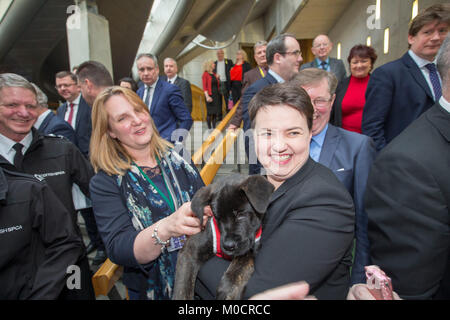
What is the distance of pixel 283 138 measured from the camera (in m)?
1.29

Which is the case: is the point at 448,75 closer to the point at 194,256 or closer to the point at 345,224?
the point at 345,224

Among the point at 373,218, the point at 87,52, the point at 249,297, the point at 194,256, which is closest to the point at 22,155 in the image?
the point at 194,256

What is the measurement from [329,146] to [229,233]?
3.33 feet

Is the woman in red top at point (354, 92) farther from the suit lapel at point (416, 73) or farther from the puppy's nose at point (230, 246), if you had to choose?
the puppy's nose at point (230, 246)

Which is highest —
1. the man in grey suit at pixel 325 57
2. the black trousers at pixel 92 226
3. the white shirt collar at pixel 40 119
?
the man in grey suit at pixel 325 57

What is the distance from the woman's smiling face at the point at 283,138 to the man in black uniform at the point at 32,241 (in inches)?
55.7

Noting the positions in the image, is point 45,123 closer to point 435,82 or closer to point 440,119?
point 440,119

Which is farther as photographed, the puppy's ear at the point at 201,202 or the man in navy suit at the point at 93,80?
the man in navy suit at the point at 93,80

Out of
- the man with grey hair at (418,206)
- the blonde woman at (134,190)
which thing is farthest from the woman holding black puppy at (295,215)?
the blonde woman at (134,190)

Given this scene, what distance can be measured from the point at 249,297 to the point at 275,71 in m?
2.96

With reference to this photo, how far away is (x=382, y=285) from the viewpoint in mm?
1208

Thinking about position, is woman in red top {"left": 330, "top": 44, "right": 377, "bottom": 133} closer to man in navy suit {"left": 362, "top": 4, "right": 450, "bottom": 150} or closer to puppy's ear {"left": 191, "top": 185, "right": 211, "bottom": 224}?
man in navy suit {"left": 362, "top": 4, "right": 450, "bottom": 150}

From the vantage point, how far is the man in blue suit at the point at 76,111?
401cm
